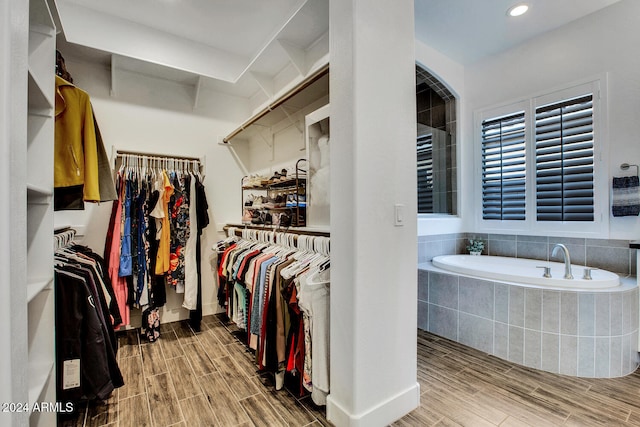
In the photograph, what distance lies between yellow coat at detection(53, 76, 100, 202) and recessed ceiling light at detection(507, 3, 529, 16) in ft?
11.0

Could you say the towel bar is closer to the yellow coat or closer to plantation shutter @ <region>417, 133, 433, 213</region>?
plantation shutter @ <region>417, 133, 433, 213</region>

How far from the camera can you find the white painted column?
1.40 m

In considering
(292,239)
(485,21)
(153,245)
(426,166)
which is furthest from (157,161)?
(485,21)

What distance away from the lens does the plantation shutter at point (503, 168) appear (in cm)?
307

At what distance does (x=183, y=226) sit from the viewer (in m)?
2.75

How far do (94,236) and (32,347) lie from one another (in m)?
1.67

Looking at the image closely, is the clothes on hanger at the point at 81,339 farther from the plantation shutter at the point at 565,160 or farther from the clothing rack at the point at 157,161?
the plantation shutter at the point at 565,160

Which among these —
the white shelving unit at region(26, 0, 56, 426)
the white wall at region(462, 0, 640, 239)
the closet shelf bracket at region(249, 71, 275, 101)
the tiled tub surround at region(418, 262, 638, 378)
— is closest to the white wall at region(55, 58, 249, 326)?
the closet shelf bracket at region(249, 71, 275, 101)

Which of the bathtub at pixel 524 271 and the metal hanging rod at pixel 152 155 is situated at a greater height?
the metal hanging rod at pixel 152 155

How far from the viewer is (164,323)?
2.94m

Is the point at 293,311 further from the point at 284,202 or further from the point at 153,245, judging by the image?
the point at 153,245

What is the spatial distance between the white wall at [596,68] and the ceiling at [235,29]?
0.14 meters

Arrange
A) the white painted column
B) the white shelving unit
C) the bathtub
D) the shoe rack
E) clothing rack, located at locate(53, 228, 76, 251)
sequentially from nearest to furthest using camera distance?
the white shelving unit, the white painted column, clothing rack, located at locate(53, 228, 76, 251), the bathtub, the shoe rack

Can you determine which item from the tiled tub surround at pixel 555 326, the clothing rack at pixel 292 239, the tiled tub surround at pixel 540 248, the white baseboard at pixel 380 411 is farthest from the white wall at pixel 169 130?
the tiled tub surround at pixel 555 326
